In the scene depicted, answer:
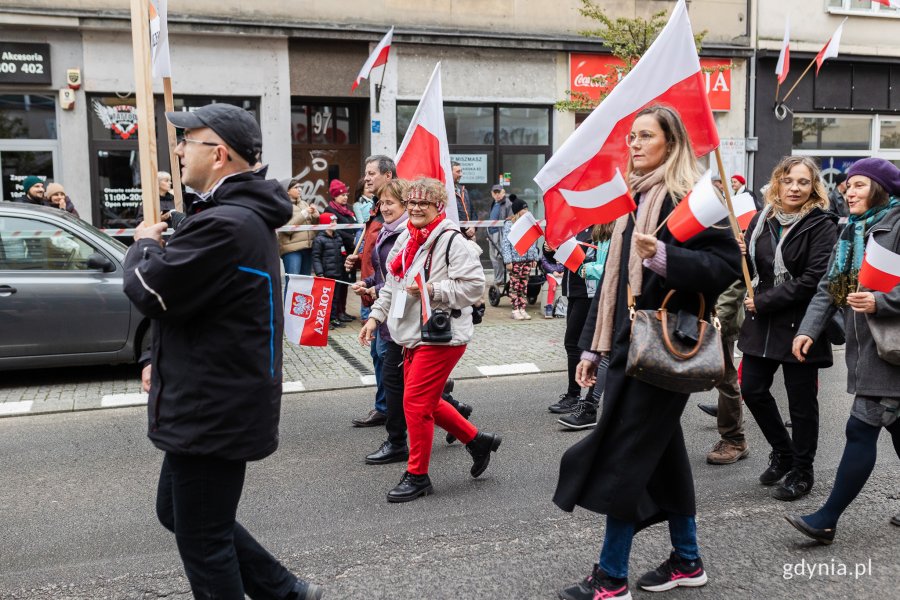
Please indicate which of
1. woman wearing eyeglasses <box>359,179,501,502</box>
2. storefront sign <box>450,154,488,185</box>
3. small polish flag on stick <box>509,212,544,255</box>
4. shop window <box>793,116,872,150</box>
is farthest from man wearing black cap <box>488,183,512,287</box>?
shop window <box>793,116,872,150</box>

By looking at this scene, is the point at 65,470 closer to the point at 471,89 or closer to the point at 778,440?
the point at 778,440

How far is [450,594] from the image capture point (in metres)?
3.79

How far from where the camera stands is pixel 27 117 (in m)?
14.2

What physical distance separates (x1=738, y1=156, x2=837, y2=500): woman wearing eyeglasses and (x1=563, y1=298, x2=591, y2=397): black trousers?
1831 mm

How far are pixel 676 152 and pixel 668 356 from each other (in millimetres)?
Answer: 828

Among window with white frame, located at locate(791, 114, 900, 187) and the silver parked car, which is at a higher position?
window with white frame, located at locate(791, 114, 900, 187)

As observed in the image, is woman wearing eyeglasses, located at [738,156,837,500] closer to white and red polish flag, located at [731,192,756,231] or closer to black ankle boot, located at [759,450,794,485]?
black ankle boot, located at [759,450,794,485]

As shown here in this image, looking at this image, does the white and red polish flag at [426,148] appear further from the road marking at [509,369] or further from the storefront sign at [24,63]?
the storefront sign at [24,63]

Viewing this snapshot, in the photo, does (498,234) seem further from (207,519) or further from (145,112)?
(207,519)

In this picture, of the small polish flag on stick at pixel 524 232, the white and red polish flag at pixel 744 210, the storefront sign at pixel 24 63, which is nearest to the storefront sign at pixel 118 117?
the storefront sign at pixel 24 63

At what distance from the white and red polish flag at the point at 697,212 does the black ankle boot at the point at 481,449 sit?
7.87 feet

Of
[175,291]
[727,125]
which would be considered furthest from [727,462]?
[727,125]

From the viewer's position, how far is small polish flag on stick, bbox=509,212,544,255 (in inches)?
287

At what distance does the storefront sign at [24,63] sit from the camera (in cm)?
1379
